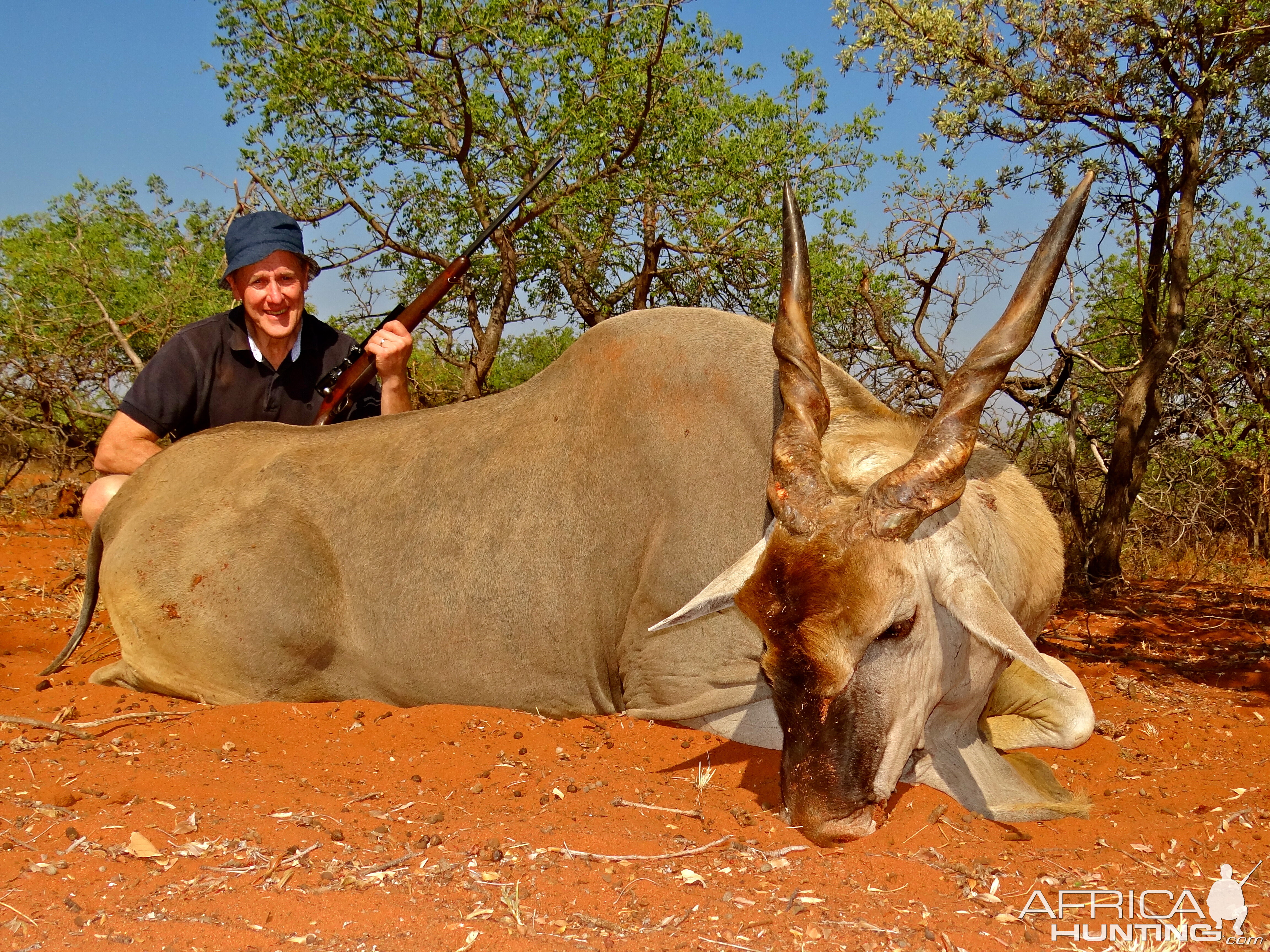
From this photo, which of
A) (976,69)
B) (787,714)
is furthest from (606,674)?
(976,69)

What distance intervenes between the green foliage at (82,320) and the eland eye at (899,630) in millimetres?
7782

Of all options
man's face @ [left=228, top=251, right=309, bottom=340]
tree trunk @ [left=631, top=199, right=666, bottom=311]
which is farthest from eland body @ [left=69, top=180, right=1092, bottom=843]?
tree trunk @ [left=631, top=199, right=666, bottom=311]

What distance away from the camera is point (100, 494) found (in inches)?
238

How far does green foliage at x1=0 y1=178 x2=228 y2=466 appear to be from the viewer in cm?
950

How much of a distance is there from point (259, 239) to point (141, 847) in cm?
412

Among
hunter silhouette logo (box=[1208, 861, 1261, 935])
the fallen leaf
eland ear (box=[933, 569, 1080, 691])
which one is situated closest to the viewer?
hunter silhouette logo (box=[1208, 861, 1261, 935])

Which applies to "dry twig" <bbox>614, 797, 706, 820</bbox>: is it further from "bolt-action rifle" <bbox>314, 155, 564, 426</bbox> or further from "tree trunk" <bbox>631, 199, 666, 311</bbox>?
"tree trunk" <bbox>631, 199, 666, 311</bbox>

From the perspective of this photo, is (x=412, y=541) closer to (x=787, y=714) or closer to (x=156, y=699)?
(x=156, y=699)

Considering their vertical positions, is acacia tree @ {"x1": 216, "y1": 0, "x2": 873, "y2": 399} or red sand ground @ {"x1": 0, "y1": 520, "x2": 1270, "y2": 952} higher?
acacia tree @ {"x1": 216, "y1": 0, "x2": 873, "y2": 399}

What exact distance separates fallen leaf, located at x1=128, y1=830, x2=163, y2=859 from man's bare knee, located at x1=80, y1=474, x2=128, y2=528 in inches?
132

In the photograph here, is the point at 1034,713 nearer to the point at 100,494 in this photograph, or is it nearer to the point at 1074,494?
the point at 1074,494

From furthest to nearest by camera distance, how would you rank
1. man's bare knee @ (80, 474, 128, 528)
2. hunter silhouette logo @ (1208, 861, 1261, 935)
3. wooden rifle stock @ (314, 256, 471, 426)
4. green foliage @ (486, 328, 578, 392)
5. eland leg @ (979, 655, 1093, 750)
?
green foliage @ (486, 328, 578, 392)
wooden rifle stock @ (314, 256, 471, 426)
man's bare knee @ (80, 474, 128, 528)
eland leg @ (979, 655, 1093, 750)
hunter silhouette logo @ (1208, 861, 1261, 935)

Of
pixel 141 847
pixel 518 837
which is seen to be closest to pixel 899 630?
pixel 518 837

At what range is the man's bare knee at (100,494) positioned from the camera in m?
6.05
